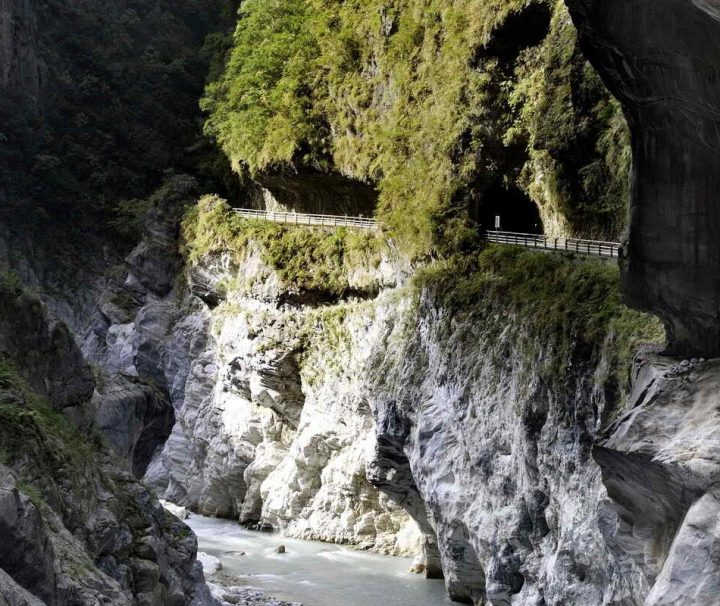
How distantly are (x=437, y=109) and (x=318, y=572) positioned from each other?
17.9 metres

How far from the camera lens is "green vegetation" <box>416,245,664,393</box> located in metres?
22.9

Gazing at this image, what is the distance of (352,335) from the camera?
41.9m

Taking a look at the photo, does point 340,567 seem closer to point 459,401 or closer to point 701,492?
point 459,401

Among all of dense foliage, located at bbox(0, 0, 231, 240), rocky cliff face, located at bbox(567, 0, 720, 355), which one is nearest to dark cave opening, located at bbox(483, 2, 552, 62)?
rocky cliff face, located at bbox(567, 0, 720, 355)

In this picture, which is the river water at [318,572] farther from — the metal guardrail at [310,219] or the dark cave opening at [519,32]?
the dark cave opening at [519,32]

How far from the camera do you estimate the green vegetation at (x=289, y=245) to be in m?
42.1

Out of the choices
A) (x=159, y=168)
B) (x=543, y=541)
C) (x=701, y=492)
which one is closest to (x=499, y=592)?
(x=543, y=541)

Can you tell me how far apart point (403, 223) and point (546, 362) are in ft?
37.7

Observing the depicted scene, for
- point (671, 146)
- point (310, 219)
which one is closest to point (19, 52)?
point (310, 219)

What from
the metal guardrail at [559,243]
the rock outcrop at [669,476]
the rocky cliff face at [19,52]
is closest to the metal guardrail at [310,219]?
the metal guardrail at [559,243]

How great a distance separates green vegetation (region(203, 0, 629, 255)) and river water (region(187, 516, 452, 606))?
12054 millimetres

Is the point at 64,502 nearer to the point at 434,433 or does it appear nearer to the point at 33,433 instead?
the point at 33,433

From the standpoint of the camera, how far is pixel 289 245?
46188mm

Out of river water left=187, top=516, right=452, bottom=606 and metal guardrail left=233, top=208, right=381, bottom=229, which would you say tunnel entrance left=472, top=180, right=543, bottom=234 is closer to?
metal guardrail left=233, top=208, right=381, bottom=229
